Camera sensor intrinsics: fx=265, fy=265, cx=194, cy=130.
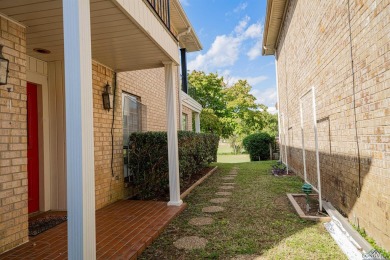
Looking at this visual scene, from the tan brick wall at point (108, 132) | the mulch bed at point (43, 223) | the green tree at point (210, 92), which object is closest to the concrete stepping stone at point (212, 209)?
the tan brick wall at point (108, 132)

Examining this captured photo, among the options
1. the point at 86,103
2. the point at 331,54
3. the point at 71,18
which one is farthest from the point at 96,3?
the point at 331,54

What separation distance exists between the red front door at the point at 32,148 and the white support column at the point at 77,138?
2.68 m

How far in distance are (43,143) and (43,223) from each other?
4.28 ft

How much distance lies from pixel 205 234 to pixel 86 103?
246 cm

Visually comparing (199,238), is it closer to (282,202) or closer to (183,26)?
(282,202)

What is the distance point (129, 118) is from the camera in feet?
20.9

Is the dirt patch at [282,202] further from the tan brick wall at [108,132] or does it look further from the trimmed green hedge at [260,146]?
the trimmed green hedge at [260,146]

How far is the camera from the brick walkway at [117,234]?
2.97 meters

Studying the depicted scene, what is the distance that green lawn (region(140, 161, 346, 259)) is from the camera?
3.02m

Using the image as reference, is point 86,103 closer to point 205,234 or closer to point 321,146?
point 205,234

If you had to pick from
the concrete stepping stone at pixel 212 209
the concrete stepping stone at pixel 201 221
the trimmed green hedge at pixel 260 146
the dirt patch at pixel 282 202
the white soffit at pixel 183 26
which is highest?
the white soffit at pixel 183 26

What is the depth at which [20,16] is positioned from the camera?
121 inches

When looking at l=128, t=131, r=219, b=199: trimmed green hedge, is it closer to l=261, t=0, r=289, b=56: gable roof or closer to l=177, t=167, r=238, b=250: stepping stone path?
l=177, t=167, r=238, b=250: stepping stone path

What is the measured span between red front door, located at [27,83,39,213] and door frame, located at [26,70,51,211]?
0.17ft
